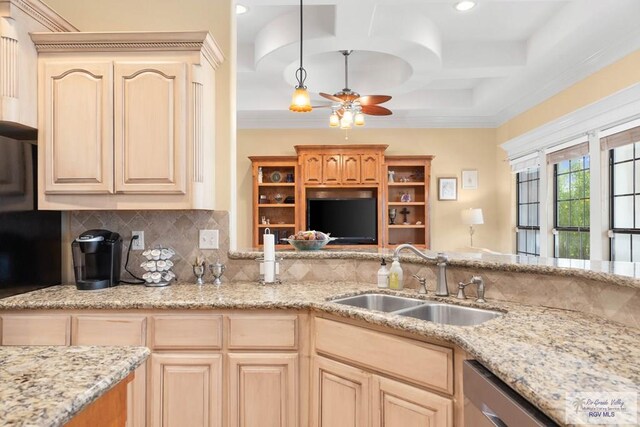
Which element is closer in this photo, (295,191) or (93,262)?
(93,262)

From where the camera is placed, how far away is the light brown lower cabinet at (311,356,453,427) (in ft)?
4.85

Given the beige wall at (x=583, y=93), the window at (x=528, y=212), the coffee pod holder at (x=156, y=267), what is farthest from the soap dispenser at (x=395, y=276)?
the window at (x=528, y=212)

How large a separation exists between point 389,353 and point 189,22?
2.28 meters

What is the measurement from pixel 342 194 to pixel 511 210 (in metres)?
2.41

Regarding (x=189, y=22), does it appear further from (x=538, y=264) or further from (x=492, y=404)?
(x=492, y=404)

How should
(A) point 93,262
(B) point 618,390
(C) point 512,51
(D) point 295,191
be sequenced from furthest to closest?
1. (D) point 295,191
2. (C) point 512,51
3. (A) point 93,262
4. (B) point 618,390

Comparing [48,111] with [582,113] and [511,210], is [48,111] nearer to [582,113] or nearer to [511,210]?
[582,113]

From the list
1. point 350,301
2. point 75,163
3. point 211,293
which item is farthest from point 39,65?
point 350,301

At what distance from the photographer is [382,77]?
16.1 ft

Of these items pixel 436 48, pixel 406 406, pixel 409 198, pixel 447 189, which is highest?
pixel 436 48

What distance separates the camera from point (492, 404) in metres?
1.12

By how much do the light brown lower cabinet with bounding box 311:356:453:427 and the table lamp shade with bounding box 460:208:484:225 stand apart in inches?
171

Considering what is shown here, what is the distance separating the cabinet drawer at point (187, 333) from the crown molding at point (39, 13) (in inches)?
67.9

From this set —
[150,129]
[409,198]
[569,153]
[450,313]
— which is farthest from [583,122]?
[150,129]
